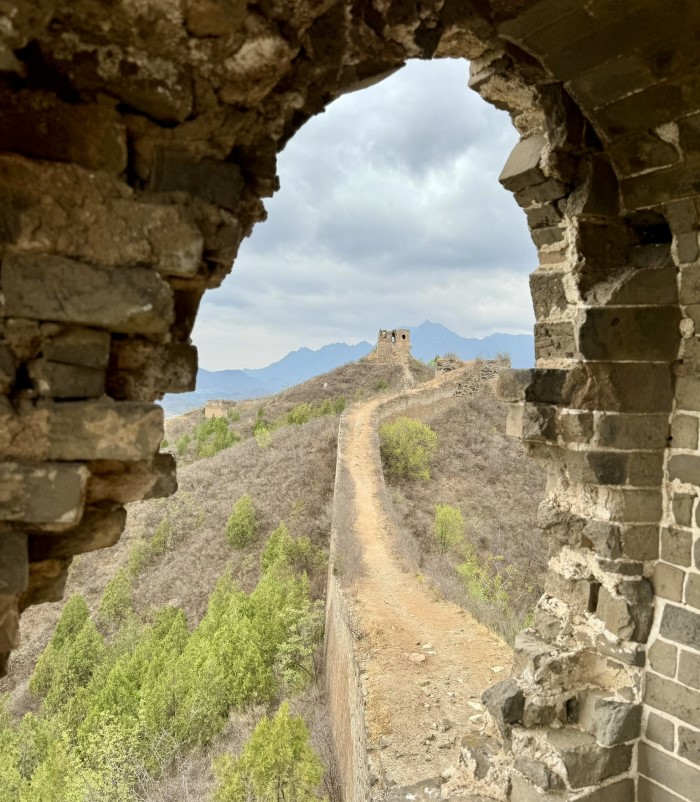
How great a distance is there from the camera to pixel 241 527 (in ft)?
49.1

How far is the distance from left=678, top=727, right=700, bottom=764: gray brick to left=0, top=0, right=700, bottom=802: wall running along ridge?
2cm

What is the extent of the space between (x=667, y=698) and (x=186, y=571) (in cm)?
1326

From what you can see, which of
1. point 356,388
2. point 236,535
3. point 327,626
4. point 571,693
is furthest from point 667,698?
point 356,388

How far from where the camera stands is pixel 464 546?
1361cm

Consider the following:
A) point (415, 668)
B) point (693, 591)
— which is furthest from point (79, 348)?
point (415, 668)

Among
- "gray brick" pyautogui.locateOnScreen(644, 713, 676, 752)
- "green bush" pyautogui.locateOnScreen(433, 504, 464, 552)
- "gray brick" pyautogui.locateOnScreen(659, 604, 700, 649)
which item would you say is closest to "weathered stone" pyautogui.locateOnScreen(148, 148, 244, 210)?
"gray brick" pyautogui.locateOnScreen(659, 604, 700, 649)

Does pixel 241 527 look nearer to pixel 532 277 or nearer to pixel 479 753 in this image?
pixel 479 753

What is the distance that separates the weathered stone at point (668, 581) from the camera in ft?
11.6

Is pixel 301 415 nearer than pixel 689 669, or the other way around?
pixel 689 669

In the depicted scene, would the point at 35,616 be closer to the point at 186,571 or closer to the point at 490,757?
the point at 186,571

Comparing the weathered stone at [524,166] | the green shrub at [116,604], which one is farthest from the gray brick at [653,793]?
the green shrub at [116,604]

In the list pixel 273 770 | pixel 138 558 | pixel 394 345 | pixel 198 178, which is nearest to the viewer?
pixel 198 178

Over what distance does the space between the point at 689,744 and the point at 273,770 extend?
4.78 meters

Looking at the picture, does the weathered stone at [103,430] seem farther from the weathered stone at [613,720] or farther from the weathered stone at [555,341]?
the weathered stone at [613,720]
